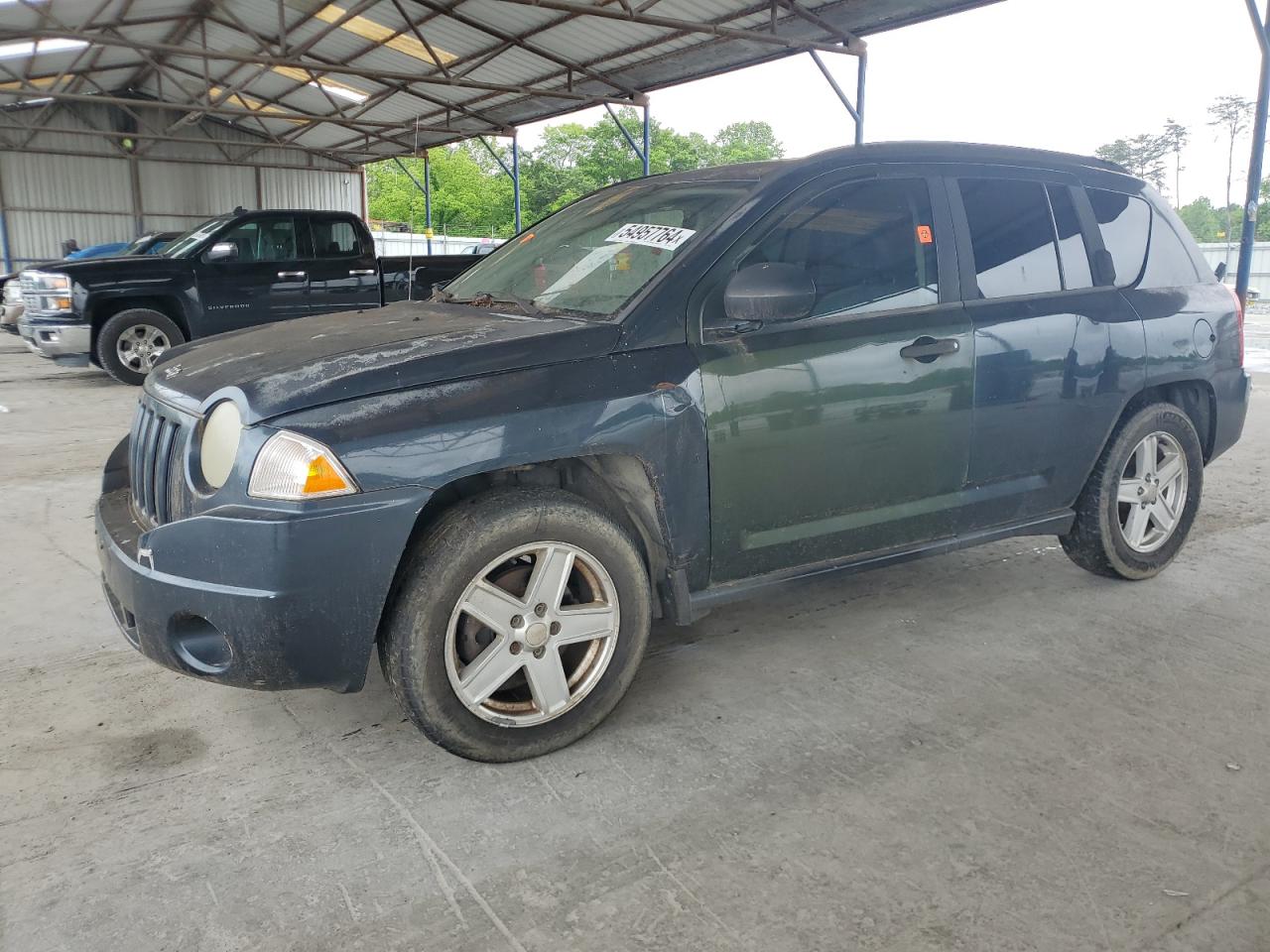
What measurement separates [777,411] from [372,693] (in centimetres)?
158

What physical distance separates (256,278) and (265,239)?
43 centimetres

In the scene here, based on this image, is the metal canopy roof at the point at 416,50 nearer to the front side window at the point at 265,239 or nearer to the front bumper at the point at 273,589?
the front side window at the point at 265,239

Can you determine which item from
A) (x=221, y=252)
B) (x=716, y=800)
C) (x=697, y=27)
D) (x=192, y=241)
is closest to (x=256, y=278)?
(x=221, y=252)

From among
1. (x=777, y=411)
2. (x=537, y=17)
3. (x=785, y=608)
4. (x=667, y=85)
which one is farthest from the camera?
(x=667, y=85)

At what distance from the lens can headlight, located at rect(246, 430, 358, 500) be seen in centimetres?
233

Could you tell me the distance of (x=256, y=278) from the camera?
10.3 m

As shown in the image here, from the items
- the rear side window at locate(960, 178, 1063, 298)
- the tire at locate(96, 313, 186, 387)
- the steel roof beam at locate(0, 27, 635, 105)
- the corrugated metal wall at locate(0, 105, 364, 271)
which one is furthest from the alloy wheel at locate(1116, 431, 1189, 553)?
the corrugated metal wall at locate(0, 105, 364, 271)

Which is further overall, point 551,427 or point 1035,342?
point 1035,342

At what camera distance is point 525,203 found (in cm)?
5088

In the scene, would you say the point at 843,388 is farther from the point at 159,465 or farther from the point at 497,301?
the point at 159,465

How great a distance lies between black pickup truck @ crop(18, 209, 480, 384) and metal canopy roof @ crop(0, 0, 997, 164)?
177 centimetres

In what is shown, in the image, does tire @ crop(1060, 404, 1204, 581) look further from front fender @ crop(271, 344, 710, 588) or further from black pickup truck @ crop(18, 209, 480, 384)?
black pickup truck @ crop(18, 209, 480, 384)

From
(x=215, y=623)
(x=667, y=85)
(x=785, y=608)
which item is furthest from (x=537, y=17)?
(x=215, y=623)

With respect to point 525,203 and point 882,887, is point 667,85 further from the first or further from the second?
point 525,203
